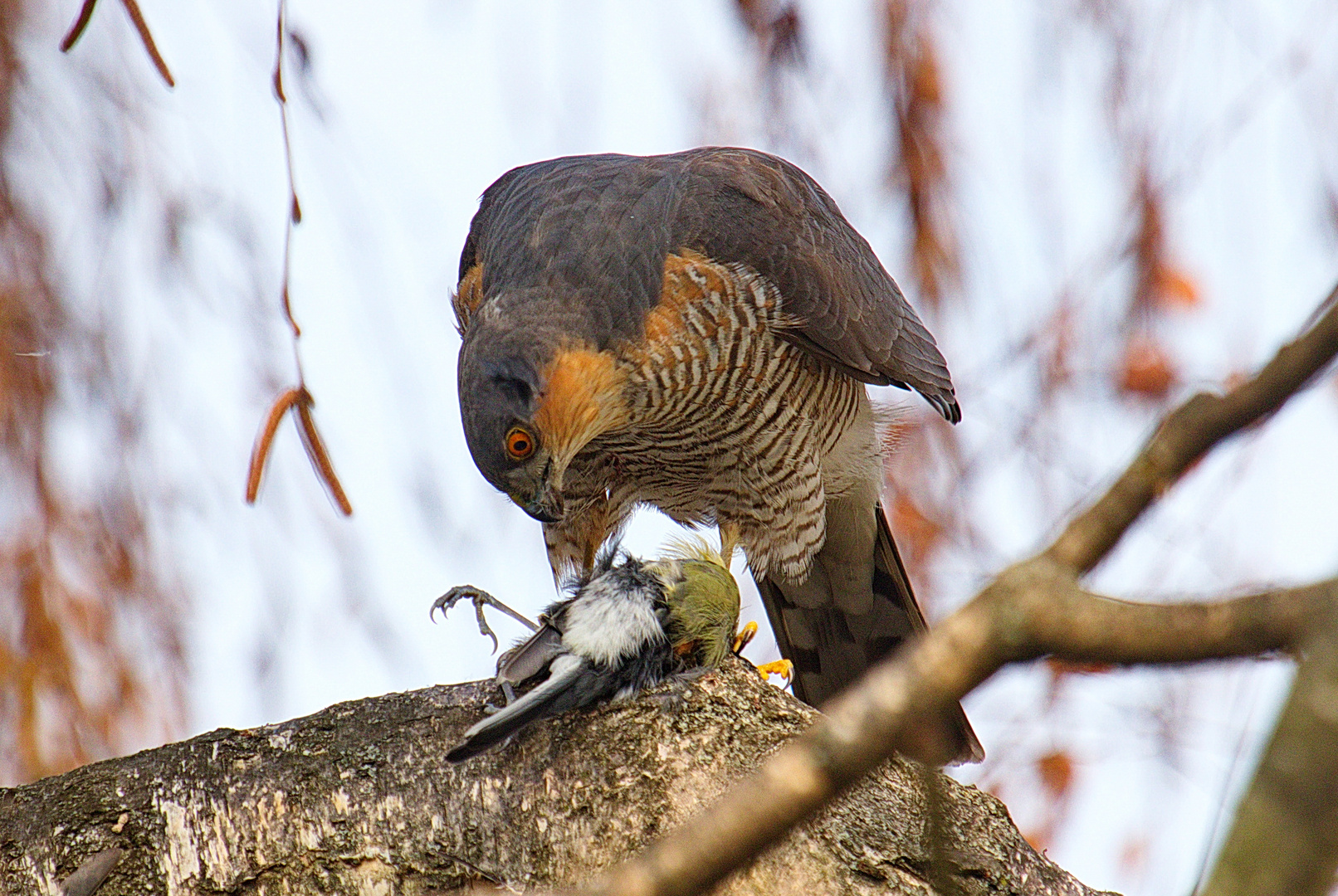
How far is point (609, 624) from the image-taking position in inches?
121

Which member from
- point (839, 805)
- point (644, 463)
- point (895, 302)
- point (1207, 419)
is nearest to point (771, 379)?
point (644, 463)

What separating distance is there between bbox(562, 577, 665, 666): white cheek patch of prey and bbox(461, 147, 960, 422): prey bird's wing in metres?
0.96

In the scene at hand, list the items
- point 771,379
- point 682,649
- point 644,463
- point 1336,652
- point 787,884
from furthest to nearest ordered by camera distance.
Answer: point 644,463 → point 771,379 → point 682,649 → point 787,884 → point 1336,652

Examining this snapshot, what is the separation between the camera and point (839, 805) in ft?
8.10

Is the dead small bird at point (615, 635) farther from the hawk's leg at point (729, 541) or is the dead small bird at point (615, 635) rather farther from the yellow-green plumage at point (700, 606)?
the hawk's leg at point (729, 541)

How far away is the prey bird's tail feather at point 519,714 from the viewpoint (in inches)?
98.7

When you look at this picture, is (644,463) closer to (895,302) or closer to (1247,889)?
(895,302)

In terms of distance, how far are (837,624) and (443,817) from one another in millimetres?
2545

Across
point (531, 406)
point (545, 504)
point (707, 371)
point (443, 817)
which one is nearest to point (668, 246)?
point (707, 371)

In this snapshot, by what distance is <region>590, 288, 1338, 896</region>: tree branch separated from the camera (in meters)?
0.91

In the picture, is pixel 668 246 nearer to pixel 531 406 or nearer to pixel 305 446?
pixel 531 406

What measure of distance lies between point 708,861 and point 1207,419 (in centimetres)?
49

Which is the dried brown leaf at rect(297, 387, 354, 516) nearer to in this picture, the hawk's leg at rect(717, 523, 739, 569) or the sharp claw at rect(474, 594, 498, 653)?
the sharp claw at rect(474, 594, 498, 653)

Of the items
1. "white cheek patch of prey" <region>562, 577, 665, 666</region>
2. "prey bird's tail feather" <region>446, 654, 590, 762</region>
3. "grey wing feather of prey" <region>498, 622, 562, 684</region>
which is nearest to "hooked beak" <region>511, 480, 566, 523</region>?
"white cheek patch of prey" <region>562, 577, 665, 666</region>
